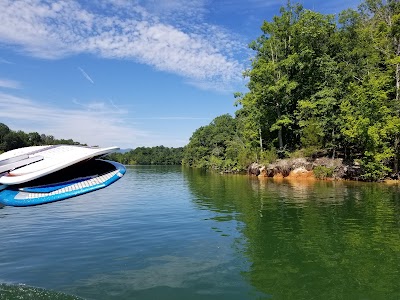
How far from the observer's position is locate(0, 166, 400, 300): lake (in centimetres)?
757

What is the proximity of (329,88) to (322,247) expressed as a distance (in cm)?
3327

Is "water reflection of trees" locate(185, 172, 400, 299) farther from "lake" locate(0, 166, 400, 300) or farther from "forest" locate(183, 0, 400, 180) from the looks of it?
"forest" locate(183, 0, 400, 180)

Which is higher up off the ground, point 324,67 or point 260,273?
point 324,67

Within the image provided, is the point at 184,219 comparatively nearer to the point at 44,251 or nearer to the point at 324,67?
the point at 44,251

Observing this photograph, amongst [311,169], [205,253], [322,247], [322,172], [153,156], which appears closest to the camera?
[205,253]

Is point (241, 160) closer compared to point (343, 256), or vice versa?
point (343, 256)

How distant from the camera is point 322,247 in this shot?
34.8 feet

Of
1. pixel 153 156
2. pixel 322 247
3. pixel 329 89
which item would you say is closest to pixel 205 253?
pixel 322 247

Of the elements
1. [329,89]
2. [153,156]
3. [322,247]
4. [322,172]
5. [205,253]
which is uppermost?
[329,89]

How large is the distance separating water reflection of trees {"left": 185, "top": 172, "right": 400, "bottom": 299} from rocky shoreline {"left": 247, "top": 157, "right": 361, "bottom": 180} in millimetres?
15963

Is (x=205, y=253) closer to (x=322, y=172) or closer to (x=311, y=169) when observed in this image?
(x=322, y=172)

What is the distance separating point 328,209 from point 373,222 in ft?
10.8

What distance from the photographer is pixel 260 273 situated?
8.48m

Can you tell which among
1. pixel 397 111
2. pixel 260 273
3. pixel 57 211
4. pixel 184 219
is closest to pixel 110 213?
pixel 57 211
